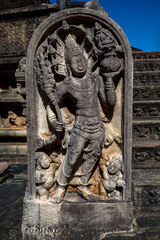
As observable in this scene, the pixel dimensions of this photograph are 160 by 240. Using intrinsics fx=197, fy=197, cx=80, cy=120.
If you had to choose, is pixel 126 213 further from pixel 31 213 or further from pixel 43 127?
pixel 43 127

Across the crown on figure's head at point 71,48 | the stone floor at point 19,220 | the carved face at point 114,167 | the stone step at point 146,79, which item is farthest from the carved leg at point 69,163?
the stone step at point 146,79

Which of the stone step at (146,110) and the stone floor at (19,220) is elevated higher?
the stone step at (146,110)

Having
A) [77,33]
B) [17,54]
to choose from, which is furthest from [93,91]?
[17,54]

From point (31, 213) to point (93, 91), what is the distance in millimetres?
1642

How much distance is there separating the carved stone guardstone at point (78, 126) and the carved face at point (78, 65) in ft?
0.04

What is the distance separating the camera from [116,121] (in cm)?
244

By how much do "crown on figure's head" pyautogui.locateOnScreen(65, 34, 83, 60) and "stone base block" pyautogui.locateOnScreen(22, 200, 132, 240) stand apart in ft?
5.74

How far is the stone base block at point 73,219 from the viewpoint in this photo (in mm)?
2348

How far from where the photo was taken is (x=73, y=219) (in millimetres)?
2377

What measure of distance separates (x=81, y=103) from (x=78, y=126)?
0.27m

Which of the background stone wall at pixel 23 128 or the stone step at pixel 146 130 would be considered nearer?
the background stone wall at pixel 23 128

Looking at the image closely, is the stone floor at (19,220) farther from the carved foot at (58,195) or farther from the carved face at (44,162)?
the carved face at (44,162)

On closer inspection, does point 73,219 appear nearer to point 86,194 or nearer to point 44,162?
point 86,194

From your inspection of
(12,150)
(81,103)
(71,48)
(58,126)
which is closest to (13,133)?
(12,150)
